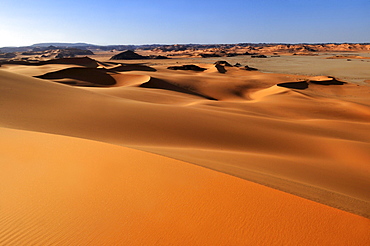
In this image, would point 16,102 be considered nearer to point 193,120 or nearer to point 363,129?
point 193,120

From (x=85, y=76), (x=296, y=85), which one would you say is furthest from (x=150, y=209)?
(x=296, y=85)

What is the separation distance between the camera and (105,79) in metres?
18.6

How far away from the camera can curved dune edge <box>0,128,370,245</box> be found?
1900 millimetres

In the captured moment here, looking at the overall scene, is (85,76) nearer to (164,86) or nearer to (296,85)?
(164,86)

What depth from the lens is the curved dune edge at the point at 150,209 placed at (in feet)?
6.23

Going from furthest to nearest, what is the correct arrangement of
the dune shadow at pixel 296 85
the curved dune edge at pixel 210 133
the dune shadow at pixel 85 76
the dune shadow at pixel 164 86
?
the dune shadow at pixel 296 85, the dune shadow at pixel 85 76, the dune shadow at pixel 164 86, the curved dune edge at pixel 210 133

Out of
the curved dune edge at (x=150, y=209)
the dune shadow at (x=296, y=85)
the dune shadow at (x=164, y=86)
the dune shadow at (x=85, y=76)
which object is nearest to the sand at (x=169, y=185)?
the curved dune edge at (x=150, y=209)

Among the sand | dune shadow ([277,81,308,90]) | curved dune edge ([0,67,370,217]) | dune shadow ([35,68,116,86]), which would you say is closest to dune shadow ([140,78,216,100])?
dune shadow ([35,68,116,86])

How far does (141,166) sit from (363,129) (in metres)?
8.01

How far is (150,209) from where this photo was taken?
220 cm

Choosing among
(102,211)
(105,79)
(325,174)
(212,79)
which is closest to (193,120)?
(325,174)

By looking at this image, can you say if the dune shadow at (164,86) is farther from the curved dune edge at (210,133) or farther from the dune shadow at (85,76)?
the curved dune edge at (210,133)

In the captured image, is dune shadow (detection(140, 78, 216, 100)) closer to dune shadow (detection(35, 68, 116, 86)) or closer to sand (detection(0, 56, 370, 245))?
dune shadow (detection(35, 68, 116, 86))

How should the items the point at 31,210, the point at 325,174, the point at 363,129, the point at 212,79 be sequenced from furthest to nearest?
the point at 212,79 < the point at 363,129 < the point at 325,174 < the point at 31,210
